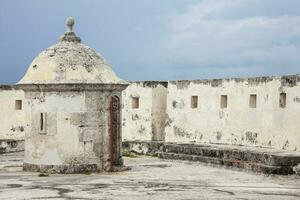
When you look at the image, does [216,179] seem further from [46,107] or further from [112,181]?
[46,107]

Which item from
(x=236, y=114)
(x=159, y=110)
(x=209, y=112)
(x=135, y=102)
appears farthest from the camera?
(x=135, y=102)

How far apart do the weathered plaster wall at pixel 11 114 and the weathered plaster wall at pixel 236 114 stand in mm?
5481

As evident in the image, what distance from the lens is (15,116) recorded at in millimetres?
22594

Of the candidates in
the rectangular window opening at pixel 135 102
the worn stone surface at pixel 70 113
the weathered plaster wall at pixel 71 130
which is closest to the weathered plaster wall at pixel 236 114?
the rectangular window opening at pixel 135 102

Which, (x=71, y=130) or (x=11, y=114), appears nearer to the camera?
(x=71, y=130)

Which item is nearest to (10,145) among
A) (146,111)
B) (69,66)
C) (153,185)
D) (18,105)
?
(18,105)

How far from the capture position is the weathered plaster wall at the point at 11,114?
73.9ft

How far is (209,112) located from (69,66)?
655 cm

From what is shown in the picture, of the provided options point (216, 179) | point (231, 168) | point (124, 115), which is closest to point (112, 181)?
point (216, 179)

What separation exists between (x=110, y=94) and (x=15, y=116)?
925 cm

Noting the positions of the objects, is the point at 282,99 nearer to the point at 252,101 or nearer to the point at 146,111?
the point at 252,101

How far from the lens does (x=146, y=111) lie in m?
21.0

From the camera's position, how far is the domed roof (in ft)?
45.6

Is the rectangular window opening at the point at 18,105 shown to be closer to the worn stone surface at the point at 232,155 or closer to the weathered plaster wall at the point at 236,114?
the worn stone surface at the point at 232,155
